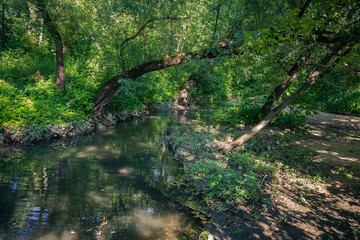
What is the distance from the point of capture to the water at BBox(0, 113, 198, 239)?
398cm

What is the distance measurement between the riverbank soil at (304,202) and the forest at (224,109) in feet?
0.09

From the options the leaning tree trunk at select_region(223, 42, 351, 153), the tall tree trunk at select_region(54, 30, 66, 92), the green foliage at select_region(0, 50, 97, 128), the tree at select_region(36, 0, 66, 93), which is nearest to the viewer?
the leaning tree trunk at select_region(223, 42, 351, 153)

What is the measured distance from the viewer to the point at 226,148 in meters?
7.51

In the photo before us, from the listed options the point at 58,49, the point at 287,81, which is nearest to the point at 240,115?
the point at 287,81

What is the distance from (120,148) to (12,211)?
480cm

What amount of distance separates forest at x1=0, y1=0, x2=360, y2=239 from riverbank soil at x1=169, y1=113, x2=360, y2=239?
27mm

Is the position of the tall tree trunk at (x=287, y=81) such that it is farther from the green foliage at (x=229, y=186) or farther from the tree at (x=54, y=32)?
the tree at (x=54, y=32)

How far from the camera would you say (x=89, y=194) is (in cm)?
525

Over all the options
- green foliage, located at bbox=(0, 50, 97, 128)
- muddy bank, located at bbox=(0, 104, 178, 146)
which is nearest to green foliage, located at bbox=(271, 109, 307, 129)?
muddy bank, located at bbox=(0, 104, 178, 146)

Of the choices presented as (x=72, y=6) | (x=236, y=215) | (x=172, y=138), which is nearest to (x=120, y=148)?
(x=172, y=138)

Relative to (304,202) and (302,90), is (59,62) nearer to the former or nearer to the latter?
(302,90)

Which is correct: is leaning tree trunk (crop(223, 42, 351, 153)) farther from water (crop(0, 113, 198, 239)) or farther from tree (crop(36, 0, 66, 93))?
tree (crop(36, 0, 66, 93))

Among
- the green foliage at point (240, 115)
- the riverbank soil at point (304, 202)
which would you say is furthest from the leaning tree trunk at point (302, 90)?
the green foliage at point (240, 115)

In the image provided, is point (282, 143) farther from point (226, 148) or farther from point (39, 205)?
point (39, 205)
